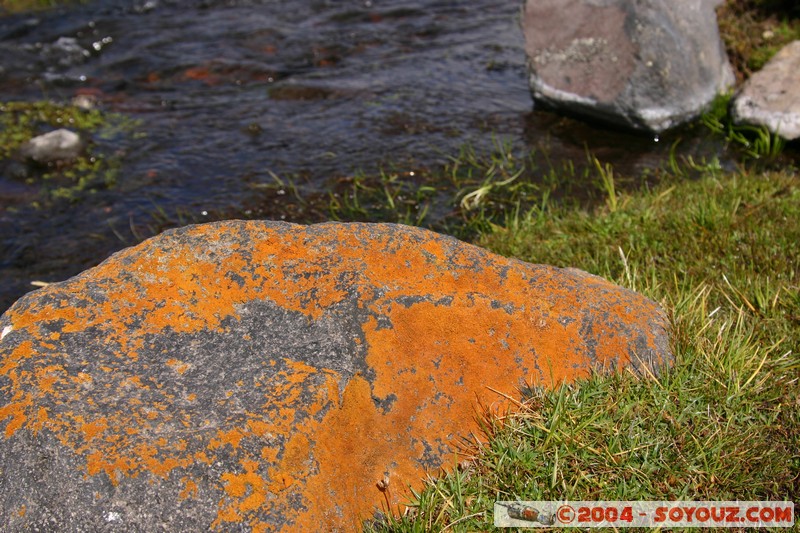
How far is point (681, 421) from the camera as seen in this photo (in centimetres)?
274

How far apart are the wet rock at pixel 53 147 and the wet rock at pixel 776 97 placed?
218 inches

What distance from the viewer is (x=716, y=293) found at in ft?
12.4

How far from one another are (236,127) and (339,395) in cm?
508

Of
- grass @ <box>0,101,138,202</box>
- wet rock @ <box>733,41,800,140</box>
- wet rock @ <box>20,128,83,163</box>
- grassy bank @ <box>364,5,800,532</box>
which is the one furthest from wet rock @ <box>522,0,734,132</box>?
wet rock @ <box>20,128,83,163</box>

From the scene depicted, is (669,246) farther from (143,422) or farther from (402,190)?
(143,422)

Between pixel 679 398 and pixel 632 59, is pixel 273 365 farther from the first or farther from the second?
pixel 632 59

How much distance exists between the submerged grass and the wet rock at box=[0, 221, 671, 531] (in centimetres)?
12

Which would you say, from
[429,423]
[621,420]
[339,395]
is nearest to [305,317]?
[339,395]

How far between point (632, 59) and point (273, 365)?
5.13 m

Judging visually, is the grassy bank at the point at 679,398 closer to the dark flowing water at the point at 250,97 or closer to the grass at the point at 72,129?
the dark flowing water at the point at 250,97

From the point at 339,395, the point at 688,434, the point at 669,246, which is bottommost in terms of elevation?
the point at 669,246

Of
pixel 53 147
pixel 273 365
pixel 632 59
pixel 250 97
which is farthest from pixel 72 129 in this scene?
pixel 273 365

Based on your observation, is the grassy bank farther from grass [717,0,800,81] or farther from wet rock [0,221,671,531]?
grass [717,0,800,81]

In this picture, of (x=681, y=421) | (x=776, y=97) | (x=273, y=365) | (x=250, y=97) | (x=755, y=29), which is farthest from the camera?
(x=250, y=97)
